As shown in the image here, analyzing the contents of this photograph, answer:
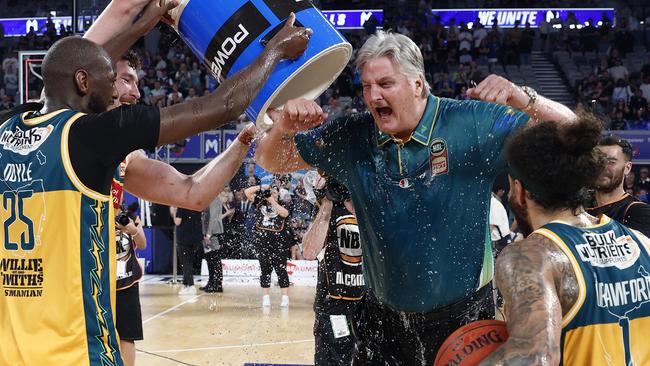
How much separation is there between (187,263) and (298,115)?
9.62 m

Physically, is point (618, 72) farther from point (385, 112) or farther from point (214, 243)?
point (385, 112)

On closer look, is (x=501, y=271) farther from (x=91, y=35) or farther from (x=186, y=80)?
(x=186, y=80)

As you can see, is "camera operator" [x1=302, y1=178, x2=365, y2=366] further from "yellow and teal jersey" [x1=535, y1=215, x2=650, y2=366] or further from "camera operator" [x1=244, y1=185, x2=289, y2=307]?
"camera operator" [x1=244, y1=185, x2=289, y2=307]

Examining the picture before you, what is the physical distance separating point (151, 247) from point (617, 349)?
12578mm

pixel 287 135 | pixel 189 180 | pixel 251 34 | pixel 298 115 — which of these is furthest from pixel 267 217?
pixel 251 34

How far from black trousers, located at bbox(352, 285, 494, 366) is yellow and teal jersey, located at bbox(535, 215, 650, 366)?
874 millimetres

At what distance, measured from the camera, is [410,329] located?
3.13m

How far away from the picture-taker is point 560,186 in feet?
7.38

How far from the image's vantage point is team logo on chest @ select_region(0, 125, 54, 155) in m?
2.34

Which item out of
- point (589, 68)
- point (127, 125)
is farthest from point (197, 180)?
point (589, 68)

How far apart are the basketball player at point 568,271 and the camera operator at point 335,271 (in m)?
2.89

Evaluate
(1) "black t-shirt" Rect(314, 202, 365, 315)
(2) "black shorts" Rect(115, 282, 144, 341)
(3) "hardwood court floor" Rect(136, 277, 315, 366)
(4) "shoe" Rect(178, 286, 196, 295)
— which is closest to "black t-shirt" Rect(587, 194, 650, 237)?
(1) "black t-shirt" Rect(314, 202, 365, 315)

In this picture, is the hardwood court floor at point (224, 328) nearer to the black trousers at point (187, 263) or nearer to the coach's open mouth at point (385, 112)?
the black trousers at point (187, 263)

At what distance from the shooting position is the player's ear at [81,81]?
2.46 metres
